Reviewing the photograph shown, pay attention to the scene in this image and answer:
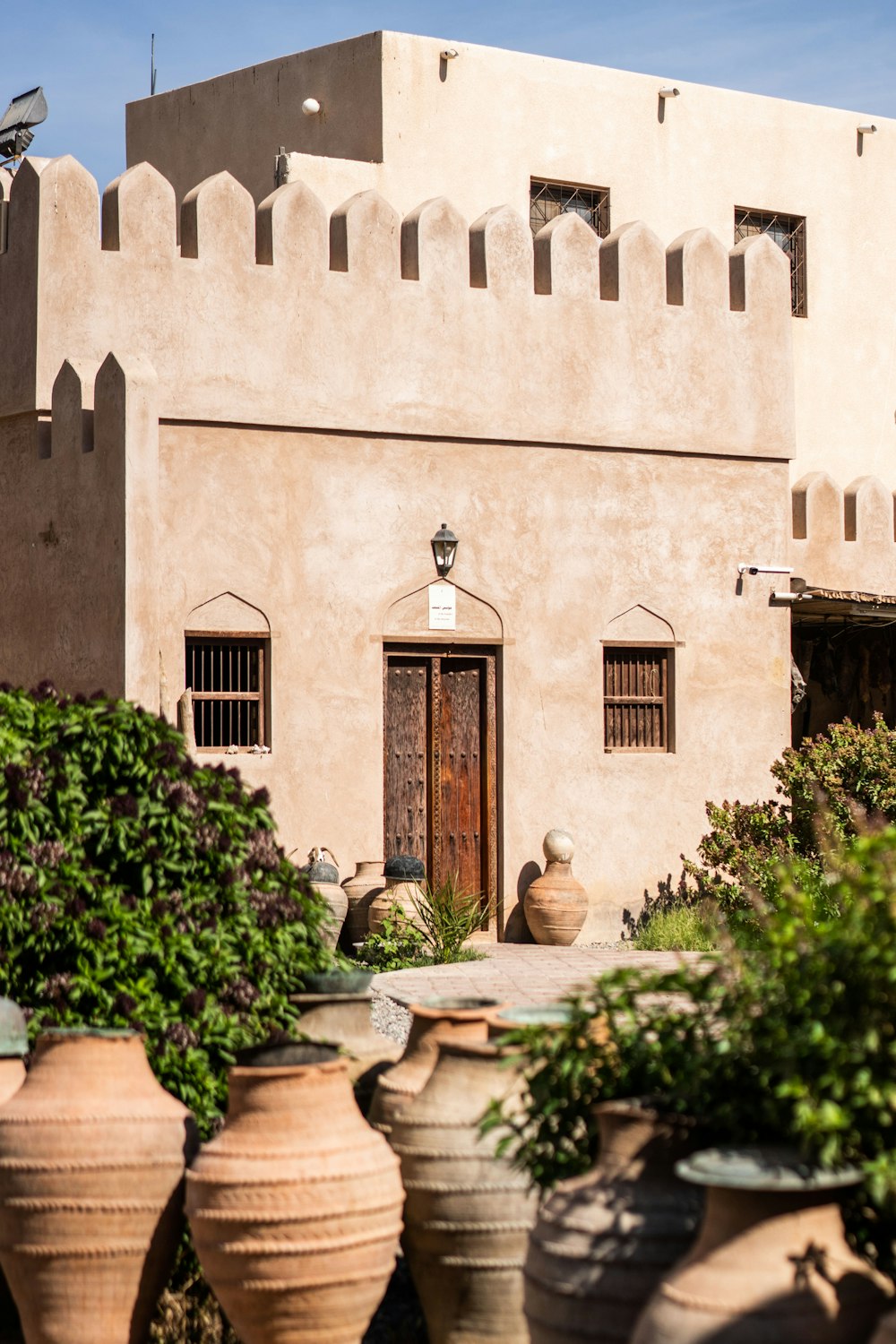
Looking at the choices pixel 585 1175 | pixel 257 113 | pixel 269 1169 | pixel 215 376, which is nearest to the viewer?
pixel 585 1175

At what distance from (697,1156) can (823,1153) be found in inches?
11.0

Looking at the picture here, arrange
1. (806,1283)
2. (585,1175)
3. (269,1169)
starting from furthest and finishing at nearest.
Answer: (269,1169)
(585,1175)
(806,1283)

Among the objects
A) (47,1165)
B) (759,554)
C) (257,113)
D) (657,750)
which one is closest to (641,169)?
(257,113)

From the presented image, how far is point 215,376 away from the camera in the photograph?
41.3ft

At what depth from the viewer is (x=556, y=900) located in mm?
13125

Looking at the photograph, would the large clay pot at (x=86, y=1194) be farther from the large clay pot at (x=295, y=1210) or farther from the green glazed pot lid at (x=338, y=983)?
the green glazed pot lid at (x=338, y=983)

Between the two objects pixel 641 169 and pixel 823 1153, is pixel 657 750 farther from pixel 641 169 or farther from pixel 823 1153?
pixel 823 1153

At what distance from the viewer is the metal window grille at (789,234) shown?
18.0 meters

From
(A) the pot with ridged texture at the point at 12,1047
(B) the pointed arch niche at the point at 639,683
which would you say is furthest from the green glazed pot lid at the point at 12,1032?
(B) the pointed arch niche at the point at 639,683

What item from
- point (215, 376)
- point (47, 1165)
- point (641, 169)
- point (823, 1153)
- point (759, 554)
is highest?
point (641, 169)

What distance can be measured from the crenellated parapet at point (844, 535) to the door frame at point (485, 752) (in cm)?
317

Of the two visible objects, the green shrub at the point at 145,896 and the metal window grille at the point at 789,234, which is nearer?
the green shrub at the point at 145,896

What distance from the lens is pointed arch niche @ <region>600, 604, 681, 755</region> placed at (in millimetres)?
13898

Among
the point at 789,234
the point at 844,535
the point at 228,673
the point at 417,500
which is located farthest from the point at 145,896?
the point at 789,234
